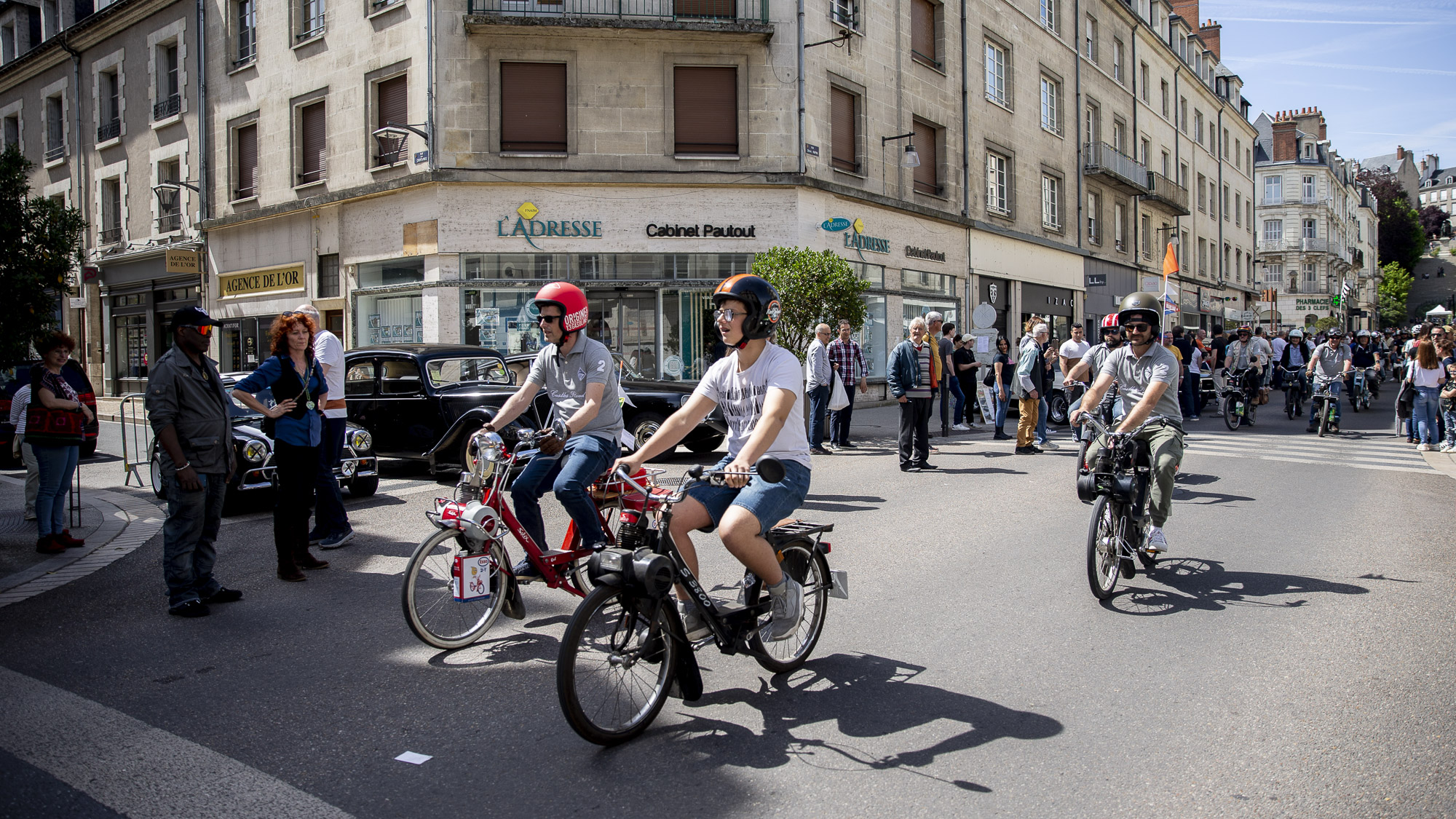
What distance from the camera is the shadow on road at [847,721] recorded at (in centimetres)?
341

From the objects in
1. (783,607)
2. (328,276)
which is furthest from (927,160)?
(783,607)

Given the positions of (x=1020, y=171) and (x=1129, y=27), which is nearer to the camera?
(x=1020, y=171)

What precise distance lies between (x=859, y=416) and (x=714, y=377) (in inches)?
600

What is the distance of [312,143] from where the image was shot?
2152 cm

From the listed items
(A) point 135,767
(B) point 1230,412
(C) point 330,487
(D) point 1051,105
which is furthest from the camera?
(D) point 1051,105

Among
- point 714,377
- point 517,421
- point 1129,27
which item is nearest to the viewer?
point 714,377

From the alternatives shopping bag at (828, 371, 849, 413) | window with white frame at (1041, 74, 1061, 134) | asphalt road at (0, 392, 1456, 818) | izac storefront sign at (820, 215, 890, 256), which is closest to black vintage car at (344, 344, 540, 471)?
asphalt road at (0, 392, 1456, 818)

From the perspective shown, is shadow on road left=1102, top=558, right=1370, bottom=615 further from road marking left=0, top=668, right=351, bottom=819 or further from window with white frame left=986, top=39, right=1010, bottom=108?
window with white frame left=986, top=39, right=1010, bottom=108

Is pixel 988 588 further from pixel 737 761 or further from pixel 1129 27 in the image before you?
pixel 1129 27

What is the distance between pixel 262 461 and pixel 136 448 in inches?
142

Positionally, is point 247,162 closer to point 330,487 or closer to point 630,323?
point 630,323

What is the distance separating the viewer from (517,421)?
33.0 feet

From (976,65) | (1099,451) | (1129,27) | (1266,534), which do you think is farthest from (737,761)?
(1129,27)

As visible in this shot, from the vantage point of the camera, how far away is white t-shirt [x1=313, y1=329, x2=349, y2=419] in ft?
23.2
